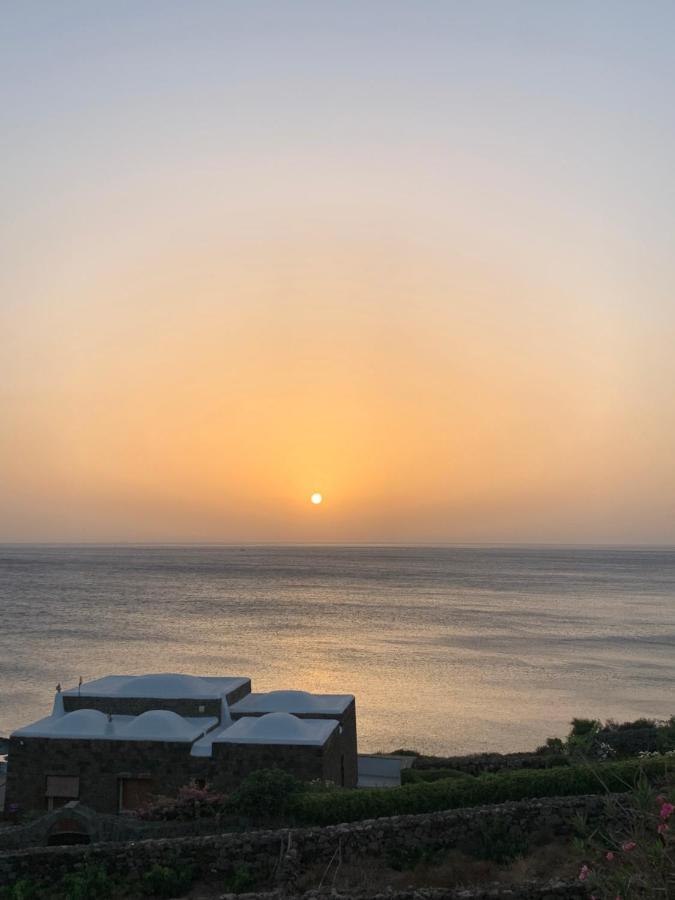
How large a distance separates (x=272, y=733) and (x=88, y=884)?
781 cm

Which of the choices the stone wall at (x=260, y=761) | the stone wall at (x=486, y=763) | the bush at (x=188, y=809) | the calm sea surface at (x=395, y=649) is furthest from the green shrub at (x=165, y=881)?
the calm sea surface at (x=395, y=649)

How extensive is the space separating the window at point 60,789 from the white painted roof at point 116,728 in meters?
1.24

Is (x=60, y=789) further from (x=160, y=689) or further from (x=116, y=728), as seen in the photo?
(x=160, y=689)

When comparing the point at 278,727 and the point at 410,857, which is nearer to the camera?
the point at 410,857

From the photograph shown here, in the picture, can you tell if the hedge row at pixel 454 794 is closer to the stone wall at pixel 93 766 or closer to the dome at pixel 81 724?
the stone wall at pixel 93 766

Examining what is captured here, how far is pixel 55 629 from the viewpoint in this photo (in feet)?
300

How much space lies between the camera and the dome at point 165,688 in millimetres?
30359

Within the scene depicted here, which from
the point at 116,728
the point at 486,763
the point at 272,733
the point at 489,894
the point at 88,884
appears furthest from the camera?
the point at 486,763

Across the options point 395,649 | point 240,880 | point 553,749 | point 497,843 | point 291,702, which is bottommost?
point 395,649

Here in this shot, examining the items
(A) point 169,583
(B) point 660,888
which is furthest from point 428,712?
(A) point 169,583

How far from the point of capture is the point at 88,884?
1922 cm

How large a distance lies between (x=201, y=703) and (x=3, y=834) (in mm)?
8699

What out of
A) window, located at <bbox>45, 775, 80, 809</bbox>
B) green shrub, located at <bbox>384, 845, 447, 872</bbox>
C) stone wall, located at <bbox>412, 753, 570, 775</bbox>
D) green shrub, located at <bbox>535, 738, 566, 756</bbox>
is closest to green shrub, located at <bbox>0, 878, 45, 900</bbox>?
window, located at <bbox>45, 775, 80, 809</bbox>

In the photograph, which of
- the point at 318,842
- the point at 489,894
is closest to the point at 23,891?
the point at 318,842
